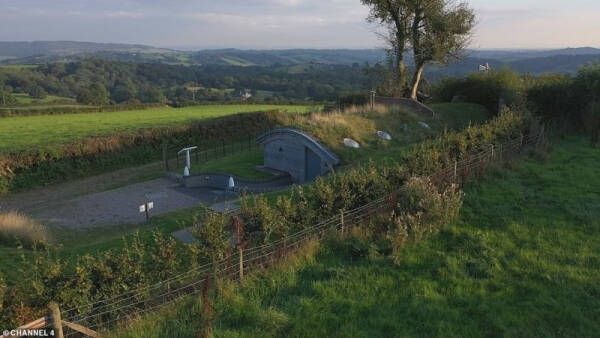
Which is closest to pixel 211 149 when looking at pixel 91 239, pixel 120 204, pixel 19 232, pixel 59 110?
pixel 120 204

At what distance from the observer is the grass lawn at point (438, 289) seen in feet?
24.9

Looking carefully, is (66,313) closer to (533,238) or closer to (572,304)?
(572,304)

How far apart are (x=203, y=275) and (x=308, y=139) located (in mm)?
14826

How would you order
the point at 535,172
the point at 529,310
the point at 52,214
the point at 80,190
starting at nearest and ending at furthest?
the point at 529,310 → the point at 535,172 → the point at 52,214 → the point at 80,190

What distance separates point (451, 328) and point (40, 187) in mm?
27575

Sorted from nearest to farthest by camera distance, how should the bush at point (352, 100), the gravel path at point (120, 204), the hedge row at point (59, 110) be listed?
the gravel path at point (120, 204) → the bush at point (352, 100) → the hedge row at point (59, 110)

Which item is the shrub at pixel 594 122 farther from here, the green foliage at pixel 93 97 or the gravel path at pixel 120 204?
the green foliage at pixel 93 97

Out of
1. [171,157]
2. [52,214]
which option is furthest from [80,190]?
[171,157]

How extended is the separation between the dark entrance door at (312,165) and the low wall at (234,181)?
123cm

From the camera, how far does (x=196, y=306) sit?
7.91 meters

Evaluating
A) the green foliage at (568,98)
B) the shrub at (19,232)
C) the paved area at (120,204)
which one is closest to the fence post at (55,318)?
the shrub at (19,232)

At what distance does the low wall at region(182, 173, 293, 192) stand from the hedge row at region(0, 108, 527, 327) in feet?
29.2

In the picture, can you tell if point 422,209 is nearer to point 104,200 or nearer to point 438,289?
point 438,289

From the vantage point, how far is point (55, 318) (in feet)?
20.1
